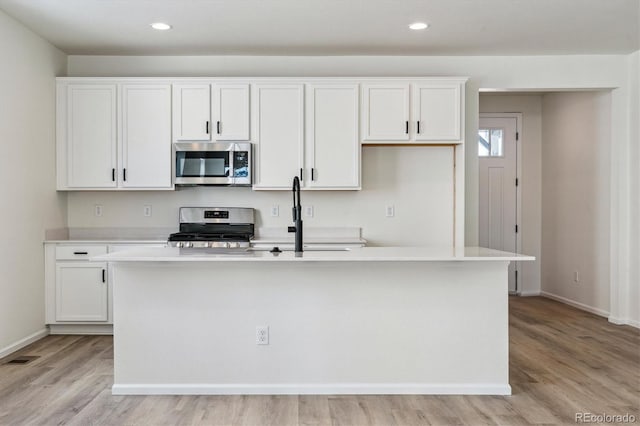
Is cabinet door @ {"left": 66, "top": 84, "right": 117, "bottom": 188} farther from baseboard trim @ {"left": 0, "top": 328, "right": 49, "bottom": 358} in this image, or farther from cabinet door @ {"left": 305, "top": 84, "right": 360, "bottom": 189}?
cabinet door @ {"left": 305, "top": 84, "right": 360, "bottom": 189}

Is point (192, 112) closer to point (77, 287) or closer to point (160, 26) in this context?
point (160, 26)

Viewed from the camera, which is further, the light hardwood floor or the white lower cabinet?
the white lower cabinet

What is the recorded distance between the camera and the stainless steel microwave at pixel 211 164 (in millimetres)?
4555

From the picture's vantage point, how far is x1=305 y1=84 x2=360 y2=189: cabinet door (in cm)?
455

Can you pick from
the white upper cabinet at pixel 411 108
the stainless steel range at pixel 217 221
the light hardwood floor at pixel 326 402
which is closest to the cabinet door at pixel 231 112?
the stainless steel range at pixel 217 221

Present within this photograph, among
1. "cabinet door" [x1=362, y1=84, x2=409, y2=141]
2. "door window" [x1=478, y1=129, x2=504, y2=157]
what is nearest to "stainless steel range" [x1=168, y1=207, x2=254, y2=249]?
"cabinet door" [x1=362, y1=84, x2=409, y2=141]

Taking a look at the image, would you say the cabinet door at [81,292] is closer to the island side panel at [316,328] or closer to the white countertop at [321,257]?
the island side panel at [316,328]

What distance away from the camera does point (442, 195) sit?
493 cm

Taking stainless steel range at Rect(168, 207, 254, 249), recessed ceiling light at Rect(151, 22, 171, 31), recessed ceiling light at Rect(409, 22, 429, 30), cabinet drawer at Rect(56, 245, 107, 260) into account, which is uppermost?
recessed ceiling light at Rect(409, 22, 429, 30)

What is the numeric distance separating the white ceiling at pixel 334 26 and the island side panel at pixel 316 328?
6.48 ft

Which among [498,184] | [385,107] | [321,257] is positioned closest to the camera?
[321,257]

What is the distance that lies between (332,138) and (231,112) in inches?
38.0

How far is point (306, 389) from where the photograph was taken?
300 cm

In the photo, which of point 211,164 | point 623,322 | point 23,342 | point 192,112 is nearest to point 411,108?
point 211,164
